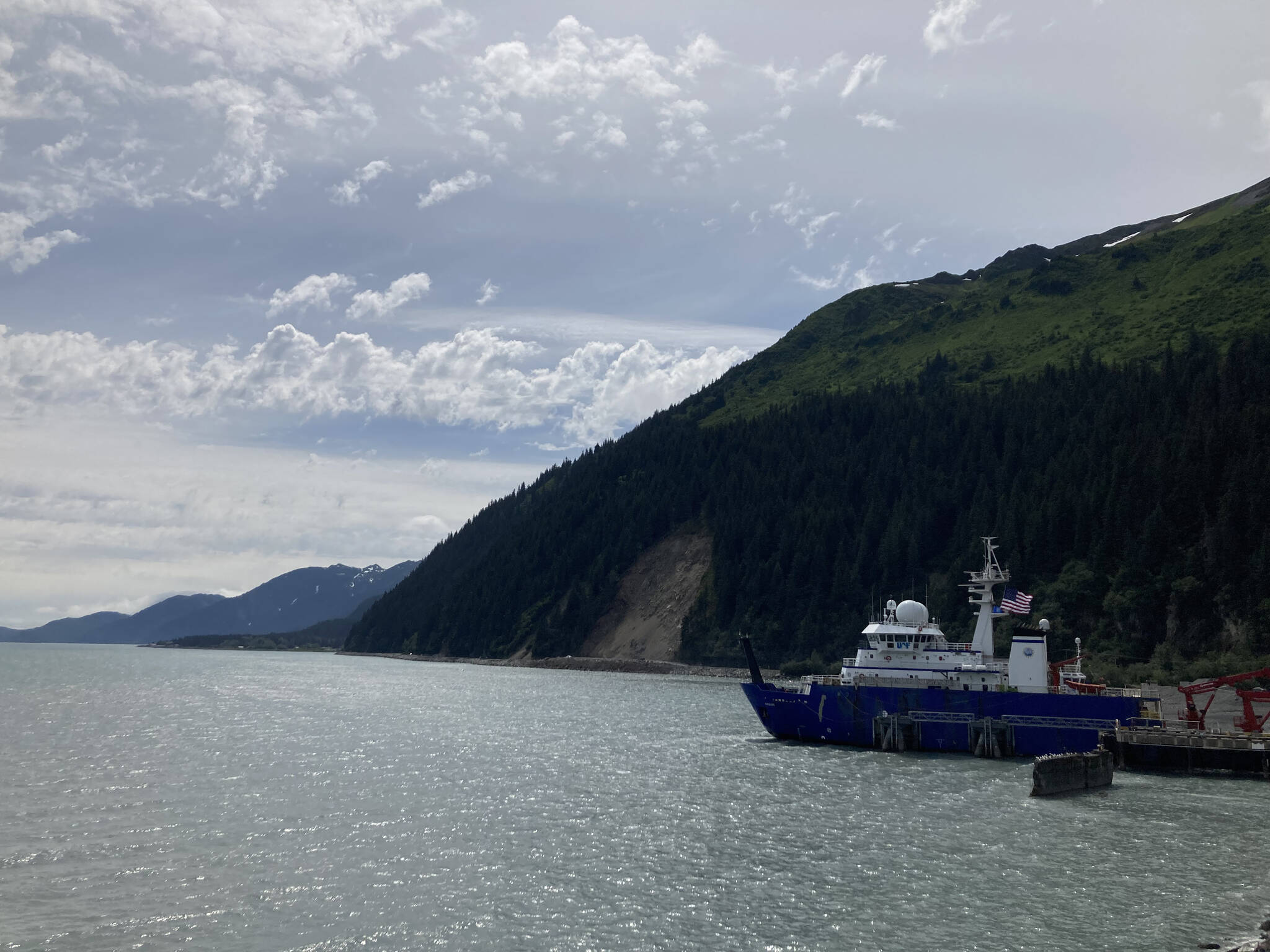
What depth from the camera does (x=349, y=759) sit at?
210ft

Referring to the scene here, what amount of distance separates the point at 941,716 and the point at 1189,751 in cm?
1507

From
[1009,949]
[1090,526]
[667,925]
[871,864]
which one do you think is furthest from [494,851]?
[1090,526]

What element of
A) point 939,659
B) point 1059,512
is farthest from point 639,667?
point 939,659

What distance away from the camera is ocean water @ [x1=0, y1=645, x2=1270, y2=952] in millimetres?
29359

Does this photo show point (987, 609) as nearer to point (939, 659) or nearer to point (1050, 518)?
point (939, 659)

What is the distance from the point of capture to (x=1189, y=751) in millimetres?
63562

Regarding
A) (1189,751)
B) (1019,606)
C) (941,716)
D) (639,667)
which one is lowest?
(1189,751)

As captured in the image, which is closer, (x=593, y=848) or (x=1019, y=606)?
(x=593, y=848)

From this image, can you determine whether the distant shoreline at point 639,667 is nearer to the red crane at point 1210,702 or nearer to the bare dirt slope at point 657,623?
the bare dirt slope at point 657,623

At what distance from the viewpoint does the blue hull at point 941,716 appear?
220ft

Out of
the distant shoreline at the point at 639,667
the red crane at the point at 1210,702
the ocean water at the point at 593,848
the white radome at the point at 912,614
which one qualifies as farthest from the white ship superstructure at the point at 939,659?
the distant shoreline at the point at 639,667

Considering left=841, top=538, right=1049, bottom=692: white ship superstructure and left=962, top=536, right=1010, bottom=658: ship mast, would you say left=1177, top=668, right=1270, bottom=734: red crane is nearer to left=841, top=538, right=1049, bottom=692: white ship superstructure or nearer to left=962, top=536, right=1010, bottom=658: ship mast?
left=841, top=538, right=1049, bottom=692: white ship superstructure

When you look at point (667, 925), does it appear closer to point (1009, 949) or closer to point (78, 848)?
point (1009, 949)

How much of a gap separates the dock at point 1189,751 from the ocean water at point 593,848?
342 centimetres
